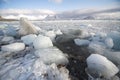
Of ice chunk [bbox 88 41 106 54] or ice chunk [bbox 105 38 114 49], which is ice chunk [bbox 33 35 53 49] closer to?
ice chunk [bbox 88 41 106 54]

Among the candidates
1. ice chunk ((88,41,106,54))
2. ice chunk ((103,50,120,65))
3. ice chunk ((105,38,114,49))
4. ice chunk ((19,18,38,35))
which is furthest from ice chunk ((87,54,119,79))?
ice chunk ((19,18,38,35))

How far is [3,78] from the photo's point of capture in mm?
1509

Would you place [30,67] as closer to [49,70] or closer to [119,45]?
[49,70]

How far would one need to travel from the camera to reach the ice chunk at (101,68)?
159 centimetres

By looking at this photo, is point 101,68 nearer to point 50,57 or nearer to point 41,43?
point 50,57

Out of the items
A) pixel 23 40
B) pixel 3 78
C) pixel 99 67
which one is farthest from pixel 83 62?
pixel 23 40

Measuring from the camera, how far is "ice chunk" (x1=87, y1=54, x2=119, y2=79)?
1592mm

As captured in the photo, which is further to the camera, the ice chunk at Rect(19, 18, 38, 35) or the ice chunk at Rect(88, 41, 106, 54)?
the ice chunk at Rect(19, 18, 38, 35)

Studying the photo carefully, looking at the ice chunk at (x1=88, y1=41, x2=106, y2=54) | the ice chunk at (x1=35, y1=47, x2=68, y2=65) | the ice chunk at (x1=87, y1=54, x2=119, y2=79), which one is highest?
the ice chunk at (x1=35, y1=47, x2=68, y2=65)

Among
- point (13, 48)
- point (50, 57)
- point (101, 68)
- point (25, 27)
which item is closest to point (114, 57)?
point (101, 68)

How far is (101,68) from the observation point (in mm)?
1644

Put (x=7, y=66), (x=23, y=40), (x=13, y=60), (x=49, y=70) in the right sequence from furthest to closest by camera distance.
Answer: (x=23, y=40) → (x=13, y=60) → (x=7, y=66) → (x=49, y=70)

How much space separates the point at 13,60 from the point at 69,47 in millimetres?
936

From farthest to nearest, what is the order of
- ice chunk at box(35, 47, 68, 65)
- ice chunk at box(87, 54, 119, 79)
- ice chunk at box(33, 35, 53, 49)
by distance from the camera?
ice chunk at box(33, 35, 53, 49) < ice chunk at box(35, 47, 68, 65) < ice chunk at box(87, 54, 119, 79)
